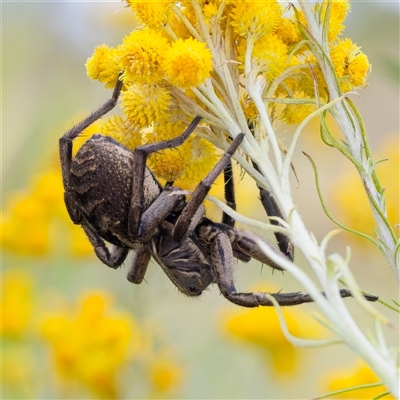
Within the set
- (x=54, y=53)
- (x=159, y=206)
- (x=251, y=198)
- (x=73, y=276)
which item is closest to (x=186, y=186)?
(x=159, y=206)

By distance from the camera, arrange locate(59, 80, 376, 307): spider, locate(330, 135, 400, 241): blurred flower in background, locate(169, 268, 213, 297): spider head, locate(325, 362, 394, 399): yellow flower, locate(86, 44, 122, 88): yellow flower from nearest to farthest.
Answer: locate(86, 44, 122, 88): yellow flower, locate(59, 80, 376, 307): spider, locate(169, 268, 213, 297): spider head, locate(325, 362, 394, 399): yellow flower, locate(330, 135, 400, 241): blurred flower in background

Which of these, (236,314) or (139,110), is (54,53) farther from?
(139,110)

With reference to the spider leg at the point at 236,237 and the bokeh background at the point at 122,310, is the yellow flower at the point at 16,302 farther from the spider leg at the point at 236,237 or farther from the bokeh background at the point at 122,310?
the spider leg at the point at 236,237

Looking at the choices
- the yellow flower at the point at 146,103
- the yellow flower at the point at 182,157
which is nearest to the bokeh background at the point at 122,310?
the yellow flower at the point at 182,157

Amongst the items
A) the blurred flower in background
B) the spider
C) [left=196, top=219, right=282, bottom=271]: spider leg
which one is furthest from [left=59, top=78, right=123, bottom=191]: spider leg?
the blurred flower in background

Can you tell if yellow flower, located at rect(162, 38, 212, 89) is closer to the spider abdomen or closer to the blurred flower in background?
the spider abdomen

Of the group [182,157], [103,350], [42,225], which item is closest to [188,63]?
[182,157]
